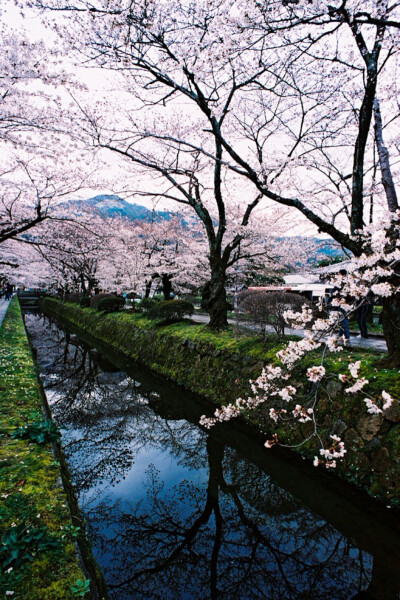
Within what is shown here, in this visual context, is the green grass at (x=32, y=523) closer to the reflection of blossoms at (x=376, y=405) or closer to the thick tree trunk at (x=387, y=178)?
the reflection of blossoms at (x=376, y=405)

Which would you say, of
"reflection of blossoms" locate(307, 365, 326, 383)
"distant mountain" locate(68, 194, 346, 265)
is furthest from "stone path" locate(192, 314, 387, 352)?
"reflection of blossoms" locate(307, 365, 326, 383)

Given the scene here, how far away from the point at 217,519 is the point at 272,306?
188 inches

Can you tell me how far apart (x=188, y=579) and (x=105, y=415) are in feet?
17.8

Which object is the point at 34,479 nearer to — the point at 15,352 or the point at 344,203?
the point at 15,352

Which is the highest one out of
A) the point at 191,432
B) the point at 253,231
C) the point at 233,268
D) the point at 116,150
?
the point at 116,150

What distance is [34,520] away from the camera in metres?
3.14

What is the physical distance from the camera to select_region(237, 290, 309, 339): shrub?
7891 mm

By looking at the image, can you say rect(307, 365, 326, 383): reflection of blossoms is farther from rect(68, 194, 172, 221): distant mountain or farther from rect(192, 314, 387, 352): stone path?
rect(68, 194, 172, 221): distant mountain

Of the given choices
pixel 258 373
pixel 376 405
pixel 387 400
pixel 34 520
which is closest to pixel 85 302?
pixel 258 373

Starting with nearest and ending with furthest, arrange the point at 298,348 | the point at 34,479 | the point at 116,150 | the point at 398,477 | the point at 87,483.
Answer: the point at 298,348 → the point at 34,479 → the point at 398,477 → the point at 87,483 → the point at 116,150

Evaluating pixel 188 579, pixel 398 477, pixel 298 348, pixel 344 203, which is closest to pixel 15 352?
pixel 188 579

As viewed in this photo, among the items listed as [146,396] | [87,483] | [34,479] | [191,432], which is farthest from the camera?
[146,396]

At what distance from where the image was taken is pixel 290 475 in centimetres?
573

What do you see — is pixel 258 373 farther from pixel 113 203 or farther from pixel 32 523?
pixel 113 203
